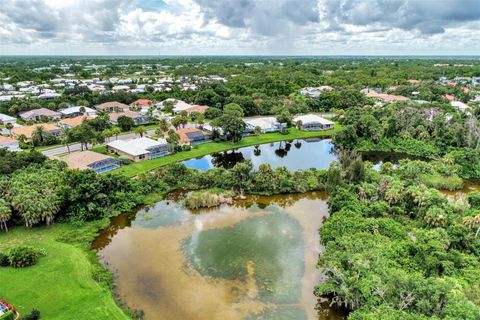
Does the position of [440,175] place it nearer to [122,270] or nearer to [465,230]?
[465,230]

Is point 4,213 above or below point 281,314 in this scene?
above

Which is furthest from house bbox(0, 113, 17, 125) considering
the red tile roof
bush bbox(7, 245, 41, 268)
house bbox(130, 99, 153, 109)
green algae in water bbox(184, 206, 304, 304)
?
green algae in water bbox(184, 206, 304, 304)

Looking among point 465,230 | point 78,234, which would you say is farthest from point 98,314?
point 465,230

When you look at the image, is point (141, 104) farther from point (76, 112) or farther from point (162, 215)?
point (162, 215)

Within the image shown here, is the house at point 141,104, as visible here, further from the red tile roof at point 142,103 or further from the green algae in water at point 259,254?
the green algae in water at point 259,254

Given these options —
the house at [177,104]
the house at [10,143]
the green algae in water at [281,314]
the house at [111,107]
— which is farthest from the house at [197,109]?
the green algae in water at [281,314]

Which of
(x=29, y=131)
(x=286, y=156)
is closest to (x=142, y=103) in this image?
(x=29, y=131)
